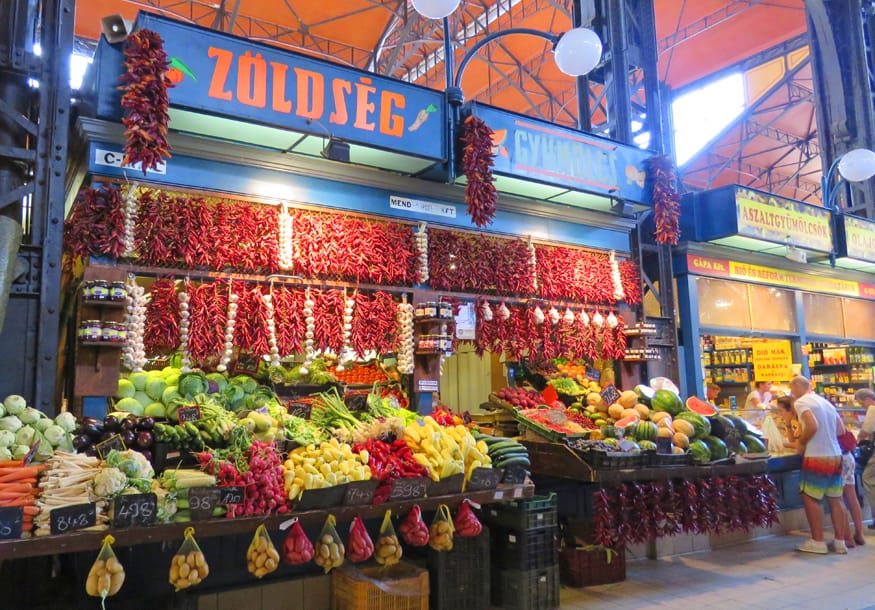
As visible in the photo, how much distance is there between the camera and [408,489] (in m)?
4.87

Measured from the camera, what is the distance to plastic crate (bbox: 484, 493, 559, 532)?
564 cm

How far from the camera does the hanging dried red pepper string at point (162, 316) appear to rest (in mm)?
5996

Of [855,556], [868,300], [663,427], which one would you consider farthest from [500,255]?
[868,300]

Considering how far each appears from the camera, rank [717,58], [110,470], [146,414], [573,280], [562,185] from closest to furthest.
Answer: [110,470] < [146,414] < [562,185] < [573,280] < [717,58]

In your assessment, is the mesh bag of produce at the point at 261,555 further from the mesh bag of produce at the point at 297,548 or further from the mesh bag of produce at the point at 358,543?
the mesh bag of produce at the point at 358,543

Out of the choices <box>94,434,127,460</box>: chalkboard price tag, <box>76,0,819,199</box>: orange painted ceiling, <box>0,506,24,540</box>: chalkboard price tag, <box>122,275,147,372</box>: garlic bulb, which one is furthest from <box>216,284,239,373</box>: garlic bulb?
<box>76,0,819,199</box>: orange painted ceiling

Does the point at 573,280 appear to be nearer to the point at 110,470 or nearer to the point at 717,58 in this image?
the point at 110,470

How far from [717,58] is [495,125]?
14.1 m

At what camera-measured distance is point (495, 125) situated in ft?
25.3

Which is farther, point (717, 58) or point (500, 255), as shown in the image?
point (717, 58)

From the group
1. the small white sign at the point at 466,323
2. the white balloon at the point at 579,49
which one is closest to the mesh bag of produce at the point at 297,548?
the small white sign at the point at 466,323

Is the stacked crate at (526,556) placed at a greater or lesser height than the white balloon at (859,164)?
lesser

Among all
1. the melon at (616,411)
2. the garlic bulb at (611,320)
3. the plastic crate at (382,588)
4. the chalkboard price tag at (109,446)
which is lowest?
the plastic crate at (382,588)

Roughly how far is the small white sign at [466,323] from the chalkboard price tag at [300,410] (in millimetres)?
2416
